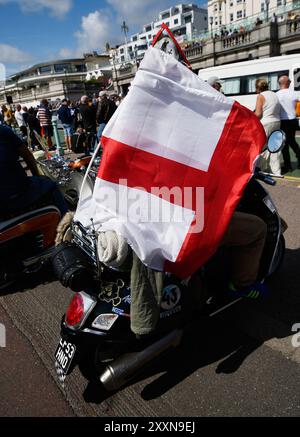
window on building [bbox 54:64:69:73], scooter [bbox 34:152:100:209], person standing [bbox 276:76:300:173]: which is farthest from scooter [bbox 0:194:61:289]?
window on building [bbox 54:64:69:73]

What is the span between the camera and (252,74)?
47.8 feet

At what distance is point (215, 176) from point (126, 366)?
1.28 m

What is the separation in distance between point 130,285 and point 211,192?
2.43 feet

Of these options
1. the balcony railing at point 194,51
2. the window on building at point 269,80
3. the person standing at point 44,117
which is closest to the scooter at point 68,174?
the person standing at point 44,117

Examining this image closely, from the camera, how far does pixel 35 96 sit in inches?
2744

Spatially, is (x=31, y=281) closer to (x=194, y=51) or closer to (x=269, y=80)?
(x=269, y=80)

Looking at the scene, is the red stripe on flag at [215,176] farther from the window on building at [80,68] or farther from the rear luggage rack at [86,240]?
the window on building at [80,68]

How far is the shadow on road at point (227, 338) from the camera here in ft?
8.07

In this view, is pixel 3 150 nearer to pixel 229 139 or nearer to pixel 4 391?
pixel 4 391

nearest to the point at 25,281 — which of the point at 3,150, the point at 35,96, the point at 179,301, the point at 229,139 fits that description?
the point at 3,150

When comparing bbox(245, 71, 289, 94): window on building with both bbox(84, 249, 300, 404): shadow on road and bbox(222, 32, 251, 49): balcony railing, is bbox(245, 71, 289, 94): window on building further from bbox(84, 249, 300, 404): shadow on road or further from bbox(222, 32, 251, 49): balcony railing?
bbox(222, 32, 251, 49): balcony railing

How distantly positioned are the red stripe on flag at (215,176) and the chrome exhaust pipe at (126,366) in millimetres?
555

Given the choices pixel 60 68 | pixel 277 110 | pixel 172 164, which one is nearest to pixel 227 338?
pixel 172 164

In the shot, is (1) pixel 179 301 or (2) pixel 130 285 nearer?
(2) pixel 130 285
